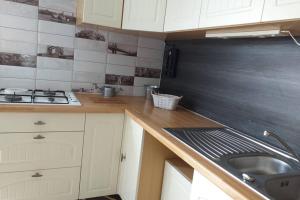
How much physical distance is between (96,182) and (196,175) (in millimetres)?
1108

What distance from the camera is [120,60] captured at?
2.39 m

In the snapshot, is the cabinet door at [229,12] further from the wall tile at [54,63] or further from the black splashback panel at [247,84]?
the wall tile at [54,63]

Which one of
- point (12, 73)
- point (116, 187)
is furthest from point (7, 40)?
point (116, 187)

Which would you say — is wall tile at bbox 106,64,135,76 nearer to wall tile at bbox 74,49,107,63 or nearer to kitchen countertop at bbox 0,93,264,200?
wall tile at bbox 74,49,107,63

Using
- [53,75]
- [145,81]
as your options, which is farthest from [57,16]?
[145,81]

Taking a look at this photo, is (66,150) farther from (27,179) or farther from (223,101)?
(223,101)

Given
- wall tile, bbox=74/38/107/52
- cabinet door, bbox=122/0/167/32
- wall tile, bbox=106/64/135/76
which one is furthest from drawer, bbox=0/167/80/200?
cabinet door, bbox=122/0/167/32

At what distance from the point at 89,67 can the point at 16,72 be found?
1.93ft

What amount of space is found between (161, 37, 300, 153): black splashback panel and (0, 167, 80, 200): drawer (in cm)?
110

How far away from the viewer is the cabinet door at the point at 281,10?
0.95 metres

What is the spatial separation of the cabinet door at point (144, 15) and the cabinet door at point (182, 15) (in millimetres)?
61

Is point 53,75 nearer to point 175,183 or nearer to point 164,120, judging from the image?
point 164,120

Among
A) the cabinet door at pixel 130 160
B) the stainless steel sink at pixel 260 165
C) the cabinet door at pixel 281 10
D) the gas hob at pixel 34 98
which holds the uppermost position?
the cabinet door at pixel 281 10

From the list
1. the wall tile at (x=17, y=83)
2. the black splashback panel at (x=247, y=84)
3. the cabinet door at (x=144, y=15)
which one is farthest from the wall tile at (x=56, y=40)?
the black splashback panel at (x=247, y=84)
